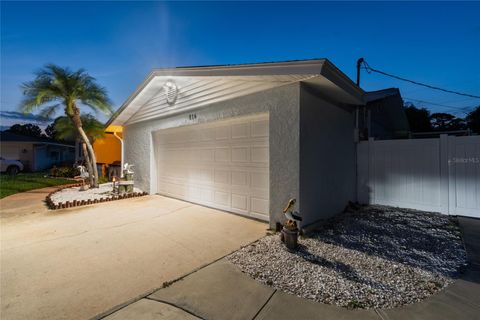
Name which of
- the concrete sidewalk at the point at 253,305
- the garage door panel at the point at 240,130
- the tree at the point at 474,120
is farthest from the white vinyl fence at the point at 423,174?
the tree at the point at 474,120

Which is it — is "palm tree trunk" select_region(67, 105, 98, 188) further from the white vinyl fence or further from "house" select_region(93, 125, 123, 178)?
the white vinyl fence

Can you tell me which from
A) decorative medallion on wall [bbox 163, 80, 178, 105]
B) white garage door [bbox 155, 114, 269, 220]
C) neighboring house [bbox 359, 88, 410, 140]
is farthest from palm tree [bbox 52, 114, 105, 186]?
neighboring house [bbox 359, 88, 410, 140]

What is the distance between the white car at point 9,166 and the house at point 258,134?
15507 millimetres

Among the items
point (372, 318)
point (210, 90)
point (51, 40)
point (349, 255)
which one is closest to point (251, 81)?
point (210, 90)

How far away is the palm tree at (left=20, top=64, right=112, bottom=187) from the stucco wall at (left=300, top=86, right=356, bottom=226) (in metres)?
8.69

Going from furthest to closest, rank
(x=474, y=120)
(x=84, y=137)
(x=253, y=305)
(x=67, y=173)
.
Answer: (x=474, y=120), (x=67, y=173), (x=84, y=137), (x=253, y=305)

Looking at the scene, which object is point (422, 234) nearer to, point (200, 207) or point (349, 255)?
point (349, 255)

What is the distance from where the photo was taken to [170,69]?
5.98m

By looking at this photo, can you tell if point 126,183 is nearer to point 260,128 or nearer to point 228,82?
point 228,82

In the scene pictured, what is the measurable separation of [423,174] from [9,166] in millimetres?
24147

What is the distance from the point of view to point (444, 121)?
22734mm

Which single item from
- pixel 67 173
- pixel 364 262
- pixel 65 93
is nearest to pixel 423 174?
pixel 364 262

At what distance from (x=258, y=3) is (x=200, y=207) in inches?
251

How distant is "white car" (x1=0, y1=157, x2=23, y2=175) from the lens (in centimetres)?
1606
